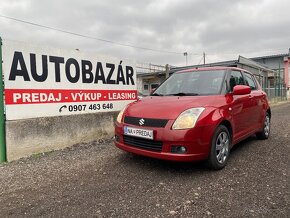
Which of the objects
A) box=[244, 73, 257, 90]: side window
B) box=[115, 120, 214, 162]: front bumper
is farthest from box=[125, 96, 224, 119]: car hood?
box=[244, 73, 257, 90]: side window

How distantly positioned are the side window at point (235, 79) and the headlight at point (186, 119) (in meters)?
1.28

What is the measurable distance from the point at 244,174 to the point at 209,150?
661 mm

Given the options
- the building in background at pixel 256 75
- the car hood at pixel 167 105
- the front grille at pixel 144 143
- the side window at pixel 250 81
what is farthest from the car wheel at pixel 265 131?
the building in background at pixel 256 75

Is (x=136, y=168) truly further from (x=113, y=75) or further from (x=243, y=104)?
(x=113, y=75)

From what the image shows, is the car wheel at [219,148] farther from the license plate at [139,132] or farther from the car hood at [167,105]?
the license plate at [139,132]

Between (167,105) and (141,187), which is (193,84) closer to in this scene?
(167,105)

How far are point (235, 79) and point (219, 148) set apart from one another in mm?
1647

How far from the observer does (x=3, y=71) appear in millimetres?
4766

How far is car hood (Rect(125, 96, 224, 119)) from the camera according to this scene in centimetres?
390

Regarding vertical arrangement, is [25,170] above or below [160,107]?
below

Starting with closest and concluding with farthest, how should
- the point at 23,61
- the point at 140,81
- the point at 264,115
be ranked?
the point at 23,61 < the point at 264,115 < the point at 140,81

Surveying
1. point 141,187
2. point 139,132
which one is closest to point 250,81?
point 139,132

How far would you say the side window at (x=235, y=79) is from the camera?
4879mm

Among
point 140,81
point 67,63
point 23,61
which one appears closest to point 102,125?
point 67,63
